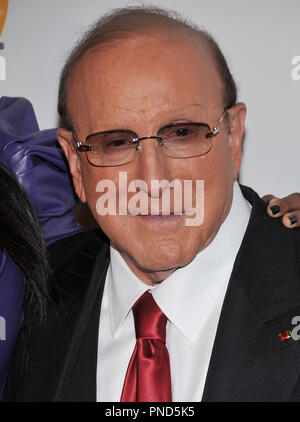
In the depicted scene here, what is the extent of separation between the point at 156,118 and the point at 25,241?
1.61 feet

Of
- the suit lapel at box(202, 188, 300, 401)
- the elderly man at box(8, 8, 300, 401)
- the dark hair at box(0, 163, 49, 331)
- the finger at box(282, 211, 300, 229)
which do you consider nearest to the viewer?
the suit lapel at box(202, 188, 300, 401)

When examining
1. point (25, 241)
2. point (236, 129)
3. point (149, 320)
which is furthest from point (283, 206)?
point (25, 241)

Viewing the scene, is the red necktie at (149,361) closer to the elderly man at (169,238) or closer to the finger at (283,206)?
the elderly man at (169,238)

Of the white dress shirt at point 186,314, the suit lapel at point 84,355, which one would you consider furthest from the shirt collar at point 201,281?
the suit lapel at point 84,355

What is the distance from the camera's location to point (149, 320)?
1.48 metres

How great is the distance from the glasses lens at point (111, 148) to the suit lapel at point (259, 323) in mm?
346

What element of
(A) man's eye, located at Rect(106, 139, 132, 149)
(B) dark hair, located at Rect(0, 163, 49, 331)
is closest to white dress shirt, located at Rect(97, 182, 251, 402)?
(B) dark hair, located at Rect(0, 163, 49, 331)

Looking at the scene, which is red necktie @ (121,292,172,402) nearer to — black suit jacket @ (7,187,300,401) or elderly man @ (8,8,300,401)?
elderly man @ (8,8,300,401)

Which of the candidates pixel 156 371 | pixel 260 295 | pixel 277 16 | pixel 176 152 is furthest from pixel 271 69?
pixel 156 371

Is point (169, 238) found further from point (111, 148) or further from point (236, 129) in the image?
point (236, 129)

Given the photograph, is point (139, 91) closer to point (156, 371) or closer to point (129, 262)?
point (129, 262)

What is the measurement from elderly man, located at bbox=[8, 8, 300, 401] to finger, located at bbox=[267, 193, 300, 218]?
4 centimetres

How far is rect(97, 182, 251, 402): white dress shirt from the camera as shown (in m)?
1.41

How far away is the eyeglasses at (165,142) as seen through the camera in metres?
1.40
